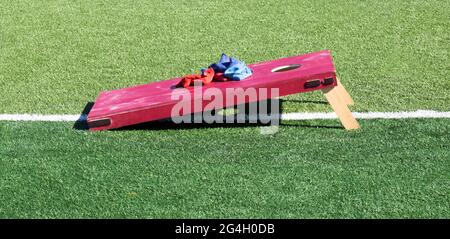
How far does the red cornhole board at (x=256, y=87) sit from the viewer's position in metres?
6.62

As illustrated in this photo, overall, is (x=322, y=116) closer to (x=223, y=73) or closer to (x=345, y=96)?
(x=345, y=96)

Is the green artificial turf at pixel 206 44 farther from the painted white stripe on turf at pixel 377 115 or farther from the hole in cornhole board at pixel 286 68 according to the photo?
the hole in cornhole board at pixel 286 68

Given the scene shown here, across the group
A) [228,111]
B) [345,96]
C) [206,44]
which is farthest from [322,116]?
[206,44]

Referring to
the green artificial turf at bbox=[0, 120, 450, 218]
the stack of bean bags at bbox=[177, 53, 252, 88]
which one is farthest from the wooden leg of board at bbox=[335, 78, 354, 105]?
the stack of bean bags at bbox=[177, 53, 252, 88]

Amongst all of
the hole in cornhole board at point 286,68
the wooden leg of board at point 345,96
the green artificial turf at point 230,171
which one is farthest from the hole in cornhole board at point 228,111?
the wooden leg of board at point 345,96

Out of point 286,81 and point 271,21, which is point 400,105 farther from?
point 271,21

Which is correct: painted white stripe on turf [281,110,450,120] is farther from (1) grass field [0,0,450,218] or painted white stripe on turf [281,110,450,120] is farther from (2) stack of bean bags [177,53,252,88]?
(2) stack of bean bags [177,53,252,88]

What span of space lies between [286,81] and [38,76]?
10.4 ft

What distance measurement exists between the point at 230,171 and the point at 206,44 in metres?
3.58

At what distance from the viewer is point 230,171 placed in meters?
6.09

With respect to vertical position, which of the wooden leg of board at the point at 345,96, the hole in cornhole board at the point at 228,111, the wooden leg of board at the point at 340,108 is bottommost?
Answer: the wooden leg of board at the point at 340,108

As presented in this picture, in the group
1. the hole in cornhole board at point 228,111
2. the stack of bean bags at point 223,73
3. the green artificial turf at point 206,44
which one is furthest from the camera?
the green artificial turf at point 206,44

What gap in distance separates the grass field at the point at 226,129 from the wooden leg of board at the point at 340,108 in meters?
0.09
